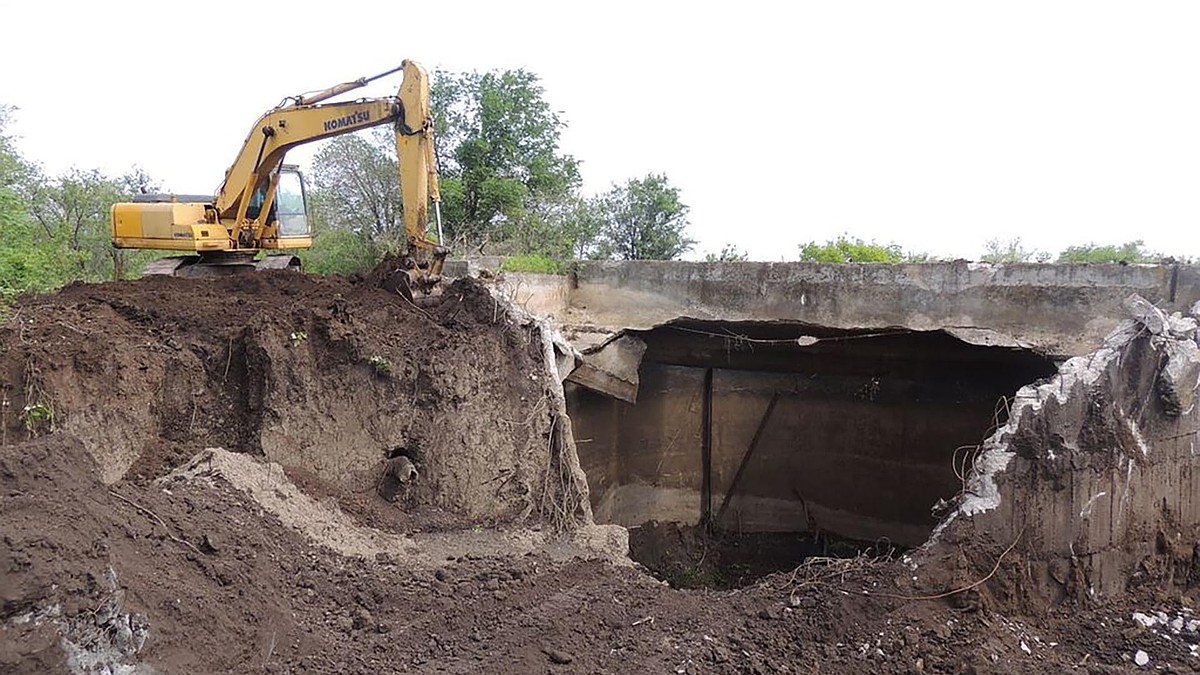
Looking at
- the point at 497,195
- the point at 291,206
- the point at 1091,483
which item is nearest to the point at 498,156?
the point at 497,195

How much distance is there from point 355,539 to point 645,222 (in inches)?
686

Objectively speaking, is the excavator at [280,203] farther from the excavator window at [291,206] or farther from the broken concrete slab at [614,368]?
the broken concrete slab at [614,368]

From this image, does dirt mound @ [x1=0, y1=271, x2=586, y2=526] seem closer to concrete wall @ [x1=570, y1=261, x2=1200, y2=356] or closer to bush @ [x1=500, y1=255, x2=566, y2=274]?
bush @ [x1=500, y1=255, x2=566, y2=274]

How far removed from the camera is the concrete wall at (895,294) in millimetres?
6863

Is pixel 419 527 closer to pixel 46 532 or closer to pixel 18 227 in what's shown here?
pixel 46 532

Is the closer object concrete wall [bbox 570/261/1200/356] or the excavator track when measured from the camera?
concrete wall [bbox 570/261/1200/356]

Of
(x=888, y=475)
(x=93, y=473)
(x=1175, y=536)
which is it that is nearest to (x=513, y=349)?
(x=93, y=473)

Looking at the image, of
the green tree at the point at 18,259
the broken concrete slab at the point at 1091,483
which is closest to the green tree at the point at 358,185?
the green tree at the point at 18,259

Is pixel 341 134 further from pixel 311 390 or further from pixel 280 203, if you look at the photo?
pixel 311 390

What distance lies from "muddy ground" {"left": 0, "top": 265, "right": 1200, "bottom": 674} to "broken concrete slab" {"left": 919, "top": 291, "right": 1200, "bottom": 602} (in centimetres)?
14

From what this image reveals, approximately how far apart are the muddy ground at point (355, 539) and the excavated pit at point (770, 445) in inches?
109

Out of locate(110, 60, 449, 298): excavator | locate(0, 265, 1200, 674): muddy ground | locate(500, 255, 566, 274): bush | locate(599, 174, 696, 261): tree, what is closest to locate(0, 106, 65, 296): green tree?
locate(110, 60, 449, 298): excavator

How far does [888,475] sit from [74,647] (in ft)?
29.9

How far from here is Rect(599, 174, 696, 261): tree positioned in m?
21.6
